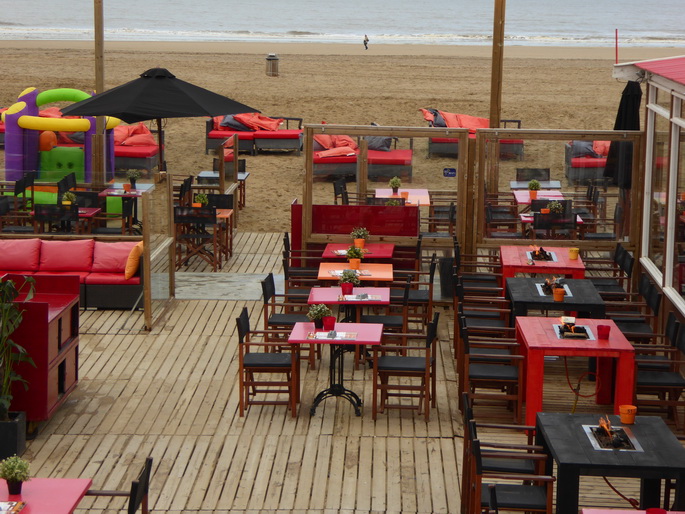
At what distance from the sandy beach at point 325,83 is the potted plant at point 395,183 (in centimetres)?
417

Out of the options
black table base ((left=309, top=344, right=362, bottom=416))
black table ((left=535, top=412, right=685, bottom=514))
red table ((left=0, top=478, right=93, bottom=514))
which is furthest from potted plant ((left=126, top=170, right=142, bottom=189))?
black table ((left=535, top=412, right=685, bottom=514))

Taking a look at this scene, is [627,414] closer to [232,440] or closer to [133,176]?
[232,440]

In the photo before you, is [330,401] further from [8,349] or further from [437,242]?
[437,242]

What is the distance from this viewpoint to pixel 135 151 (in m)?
18.2

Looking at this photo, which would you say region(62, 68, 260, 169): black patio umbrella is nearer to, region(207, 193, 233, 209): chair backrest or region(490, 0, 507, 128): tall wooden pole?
region(207, 193, 233, 209): chair backrest

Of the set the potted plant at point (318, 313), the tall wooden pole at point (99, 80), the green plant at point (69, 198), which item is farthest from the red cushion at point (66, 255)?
the tall wooden pole at point (99, 80)

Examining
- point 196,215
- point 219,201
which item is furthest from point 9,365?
point 219,201

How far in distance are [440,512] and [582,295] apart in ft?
11.3

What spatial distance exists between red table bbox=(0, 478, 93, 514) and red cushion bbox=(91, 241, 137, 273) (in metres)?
6.47

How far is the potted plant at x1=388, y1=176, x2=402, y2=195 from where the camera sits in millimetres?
13570

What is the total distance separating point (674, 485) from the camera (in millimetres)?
7105

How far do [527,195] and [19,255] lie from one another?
6.06m

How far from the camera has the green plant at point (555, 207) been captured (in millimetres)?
13430

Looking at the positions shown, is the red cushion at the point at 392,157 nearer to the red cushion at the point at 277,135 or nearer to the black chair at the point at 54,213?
the black chair at the point at 54,213
